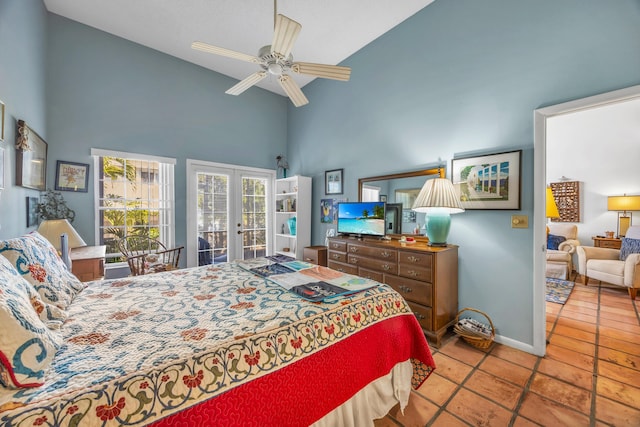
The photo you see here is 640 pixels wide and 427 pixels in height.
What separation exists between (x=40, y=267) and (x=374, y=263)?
8.35ft

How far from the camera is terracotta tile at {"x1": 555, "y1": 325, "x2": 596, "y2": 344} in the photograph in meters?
2.40

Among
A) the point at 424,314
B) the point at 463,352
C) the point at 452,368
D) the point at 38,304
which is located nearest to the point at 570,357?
the point at 463,352

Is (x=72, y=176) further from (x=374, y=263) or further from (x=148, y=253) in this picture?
(x=374, y=263)

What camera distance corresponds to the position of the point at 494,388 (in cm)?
179

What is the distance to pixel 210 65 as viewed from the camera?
3.93 metres

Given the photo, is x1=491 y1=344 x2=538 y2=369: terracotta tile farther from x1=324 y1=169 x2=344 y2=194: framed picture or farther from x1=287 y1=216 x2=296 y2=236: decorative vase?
x1=287 y1=216 x2=296 y2=236: decorative vase

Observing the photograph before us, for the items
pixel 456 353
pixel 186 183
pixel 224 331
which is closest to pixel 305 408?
pixel 224 331

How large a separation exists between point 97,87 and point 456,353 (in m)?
4.99

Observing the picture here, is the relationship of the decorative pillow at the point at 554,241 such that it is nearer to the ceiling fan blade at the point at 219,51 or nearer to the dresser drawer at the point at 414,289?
the dresser drawer at the point at 414,289

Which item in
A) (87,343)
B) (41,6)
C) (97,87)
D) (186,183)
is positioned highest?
(41,6)

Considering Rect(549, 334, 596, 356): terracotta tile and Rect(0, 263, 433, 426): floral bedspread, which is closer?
Rect(0, 263, 433, 426): floral bedspread

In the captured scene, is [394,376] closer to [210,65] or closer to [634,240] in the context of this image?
[210,65]

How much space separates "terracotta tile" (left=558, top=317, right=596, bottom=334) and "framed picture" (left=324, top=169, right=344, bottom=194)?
119 inches

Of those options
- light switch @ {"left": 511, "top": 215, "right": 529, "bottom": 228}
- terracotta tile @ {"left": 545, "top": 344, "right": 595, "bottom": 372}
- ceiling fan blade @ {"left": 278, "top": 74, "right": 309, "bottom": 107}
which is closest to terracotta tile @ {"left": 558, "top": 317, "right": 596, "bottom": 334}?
terracotta tile @ {"left": 545, "top": 344, "right": 595, "bottom": 372}
